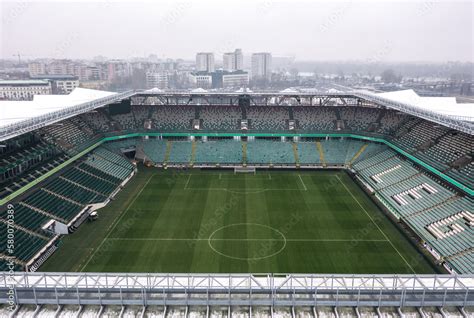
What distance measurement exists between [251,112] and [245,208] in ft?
97.5

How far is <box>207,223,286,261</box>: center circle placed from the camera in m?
33.9

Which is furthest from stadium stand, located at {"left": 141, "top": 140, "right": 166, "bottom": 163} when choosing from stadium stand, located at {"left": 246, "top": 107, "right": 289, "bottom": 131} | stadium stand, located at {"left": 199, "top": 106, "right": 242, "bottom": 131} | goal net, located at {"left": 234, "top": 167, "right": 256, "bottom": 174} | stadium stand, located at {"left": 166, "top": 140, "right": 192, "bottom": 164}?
stadium stand, located at {"left": 246, "top": 107, "right": 289, "bottom": 131}

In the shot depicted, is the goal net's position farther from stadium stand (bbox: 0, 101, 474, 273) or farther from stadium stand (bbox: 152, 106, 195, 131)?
stadium stand (bbox: 152, 106, 195, 131)

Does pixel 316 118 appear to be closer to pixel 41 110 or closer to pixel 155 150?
pixel 155 150

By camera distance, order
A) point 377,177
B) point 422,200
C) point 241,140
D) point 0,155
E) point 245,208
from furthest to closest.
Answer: point 241,140 → point 377,177 → point 245,208 → point 422,200 → point 0,155

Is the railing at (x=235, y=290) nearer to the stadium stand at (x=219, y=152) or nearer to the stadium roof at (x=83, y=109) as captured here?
the stadium roof at (x=83, y=109)

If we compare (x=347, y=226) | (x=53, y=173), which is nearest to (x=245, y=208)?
(x=347, y=226)

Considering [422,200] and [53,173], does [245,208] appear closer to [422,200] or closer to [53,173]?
[422,200]

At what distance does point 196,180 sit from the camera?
179ft

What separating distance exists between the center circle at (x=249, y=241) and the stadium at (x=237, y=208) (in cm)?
19

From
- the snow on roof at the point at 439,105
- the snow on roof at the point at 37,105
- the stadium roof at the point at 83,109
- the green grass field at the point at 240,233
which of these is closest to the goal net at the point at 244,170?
the green grass field at the point at 240,233

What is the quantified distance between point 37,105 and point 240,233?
116 ft

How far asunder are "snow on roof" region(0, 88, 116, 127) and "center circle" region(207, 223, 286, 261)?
80.5 feet

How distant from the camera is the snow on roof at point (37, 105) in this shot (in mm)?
42125
